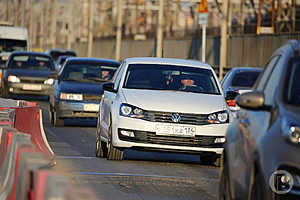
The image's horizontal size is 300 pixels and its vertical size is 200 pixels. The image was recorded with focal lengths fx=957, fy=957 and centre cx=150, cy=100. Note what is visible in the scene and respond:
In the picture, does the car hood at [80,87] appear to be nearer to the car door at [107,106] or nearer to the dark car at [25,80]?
the car door at [107,106]

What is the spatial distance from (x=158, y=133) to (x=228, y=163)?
210 inches

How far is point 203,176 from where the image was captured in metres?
11.9

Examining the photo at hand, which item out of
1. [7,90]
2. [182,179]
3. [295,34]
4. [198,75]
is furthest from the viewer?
[295,34]

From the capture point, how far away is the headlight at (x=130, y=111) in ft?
42.0

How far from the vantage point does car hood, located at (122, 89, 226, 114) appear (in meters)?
12.8

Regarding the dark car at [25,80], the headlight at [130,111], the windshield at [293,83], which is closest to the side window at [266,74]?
the windshield at [293,83]

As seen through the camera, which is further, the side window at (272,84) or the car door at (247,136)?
the side window at (272,84)

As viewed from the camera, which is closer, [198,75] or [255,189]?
[255,189]

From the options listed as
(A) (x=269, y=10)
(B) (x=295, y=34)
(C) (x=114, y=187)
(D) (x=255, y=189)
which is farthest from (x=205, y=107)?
(A) (x=269, y=10)

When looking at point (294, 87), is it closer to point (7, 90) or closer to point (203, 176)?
point (203, 176)

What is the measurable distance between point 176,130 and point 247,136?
5926 millimetres

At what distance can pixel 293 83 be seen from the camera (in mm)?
6758

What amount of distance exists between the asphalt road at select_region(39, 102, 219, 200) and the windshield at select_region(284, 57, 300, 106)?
3069mm

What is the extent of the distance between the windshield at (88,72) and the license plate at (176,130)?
28.7ft
